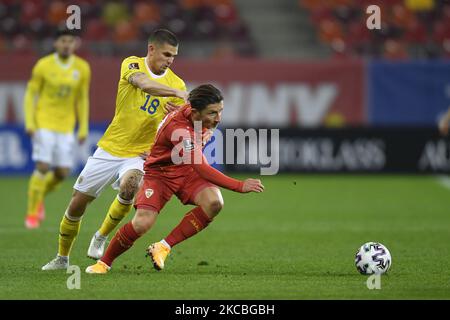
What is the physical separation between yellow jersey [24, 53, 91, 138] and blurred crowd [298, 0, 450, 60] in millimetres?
11158

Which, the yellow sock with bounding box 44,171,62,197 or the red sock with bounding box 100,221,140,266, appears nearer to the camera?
the red sock with bounding box 100,221,140,266

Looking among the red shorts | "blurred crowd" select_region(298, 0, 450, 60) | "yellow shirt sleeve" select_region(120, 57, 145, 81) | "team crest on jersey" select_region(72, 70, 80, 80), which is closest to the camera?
the red shorts

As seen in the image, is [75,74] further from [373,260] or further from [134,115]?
[373,260]

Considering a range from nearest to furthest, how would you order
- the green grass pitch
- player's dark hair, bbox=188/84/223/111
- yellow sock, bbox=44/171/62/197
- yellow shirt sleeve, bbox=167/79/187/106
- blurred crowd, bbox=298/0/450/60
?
the green grass pitch < player's dark hair, bbox=188/84/223/111 < yellow shirt sleeve, bbox=167/79/187/106 < yellow sock, bbox=44/171/62/197 < blurred crowd, bbox=298/0/450/60

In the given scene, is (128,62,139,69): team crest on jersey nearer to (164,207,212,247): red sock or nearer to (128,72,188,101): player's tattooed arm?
(128,72,188,101): player's tattooed arm

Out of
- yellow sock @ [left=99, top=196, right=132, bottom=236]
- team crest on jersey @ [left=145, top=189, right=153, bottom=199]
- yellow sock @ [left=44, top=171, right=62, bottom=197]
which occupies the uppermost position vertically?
yellow sock @ [left=44, top=171, right=62, bottom=197]

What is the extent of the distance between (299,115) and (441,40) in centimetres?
401

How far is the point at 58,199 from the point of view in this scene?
1689 centimetres

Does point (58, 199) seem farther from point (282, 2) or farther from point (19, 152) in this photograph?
point (282, 2)

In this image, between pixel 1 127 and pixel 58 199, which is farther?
pixel 1 127

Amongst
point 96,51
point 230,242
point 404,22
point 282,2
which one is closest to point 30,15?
point 96,51

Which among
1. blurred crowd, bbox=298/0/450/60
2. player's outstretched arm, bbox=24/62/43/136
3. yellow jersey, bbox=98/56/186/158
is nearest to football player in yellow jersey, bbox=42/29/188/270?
yellow jersey, bbox=98/56/186/158

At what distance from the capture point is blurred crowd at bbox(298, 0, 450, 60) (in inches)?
896

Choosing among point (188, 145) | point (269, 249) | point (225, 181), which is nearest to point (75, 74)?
point (269, 249)
